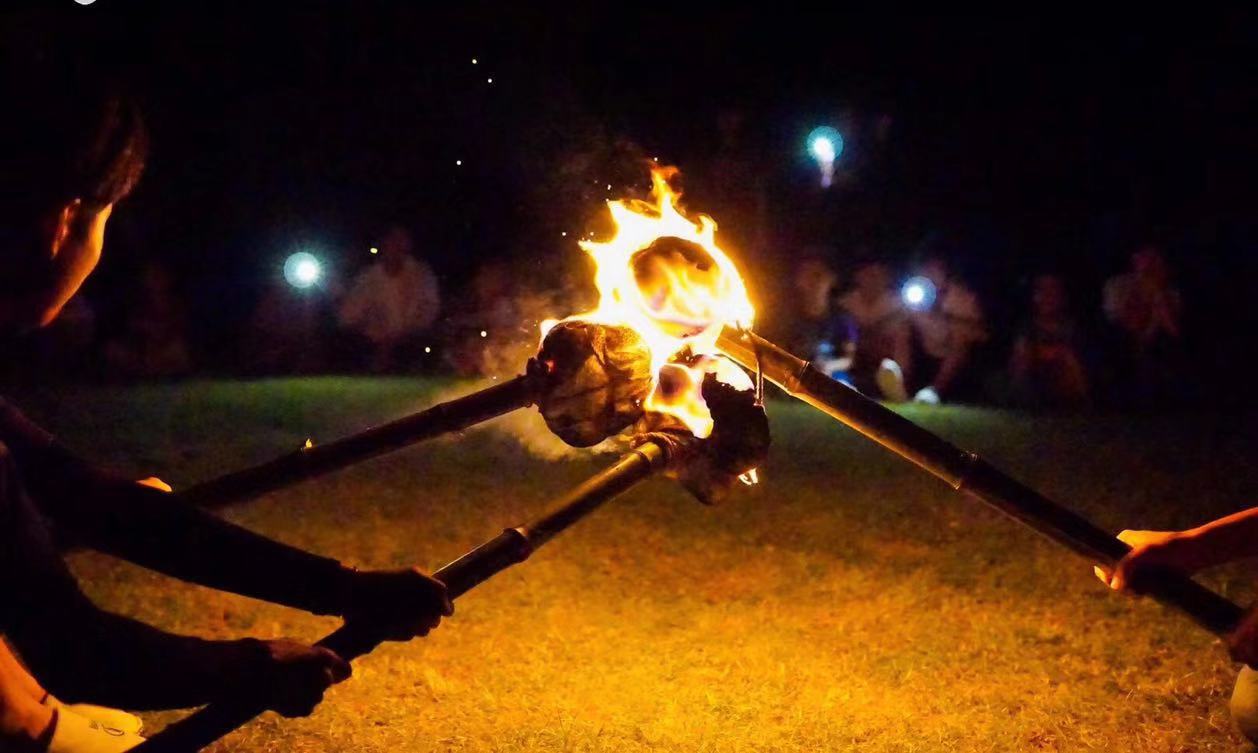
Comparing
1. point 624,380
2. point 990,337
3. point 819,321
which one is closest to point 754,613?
point 624,380

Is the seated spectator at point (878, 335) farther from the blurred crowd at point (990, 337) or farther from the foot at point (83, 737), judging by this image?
the foot at point (83, 737)

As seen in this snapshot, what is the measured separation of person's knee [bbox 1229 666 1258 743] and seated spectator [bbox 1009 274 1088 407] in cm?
932

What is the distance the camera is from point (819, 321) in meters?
14.3

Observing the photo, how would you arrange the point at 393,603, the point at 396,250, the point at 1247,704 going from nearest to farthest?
the point at 393,603 → the point at 1247,704 → the point at 396,250

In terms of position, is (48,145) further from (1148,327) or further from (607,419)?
(1148,327)

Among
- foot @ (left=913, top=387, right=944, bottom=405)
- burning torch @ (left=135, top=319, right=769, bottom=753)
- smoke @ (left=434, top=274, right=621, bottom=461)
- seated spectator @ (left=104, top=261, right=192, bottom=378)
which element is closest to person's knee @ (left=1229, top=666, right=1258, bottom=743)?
burning torch @ (left=135, top=319, right=769, bottom=753)

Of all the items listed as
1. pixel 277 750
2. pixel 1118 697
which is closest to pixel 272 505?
pixel 277 750

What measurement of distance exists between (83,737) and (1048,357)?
12153mm

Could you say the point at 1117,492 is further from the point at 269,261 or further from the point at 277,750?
the point at 269,261

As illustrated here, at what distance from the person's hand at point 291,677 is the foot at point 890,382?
11.8 metres

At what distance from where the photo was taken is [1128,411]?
40.5 ft

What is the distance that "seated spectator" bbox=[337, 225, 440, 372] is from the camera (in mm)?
14734

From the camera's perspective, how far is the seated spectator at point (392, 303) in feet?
48.3

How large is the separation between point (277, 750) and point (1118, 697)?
3421mm
